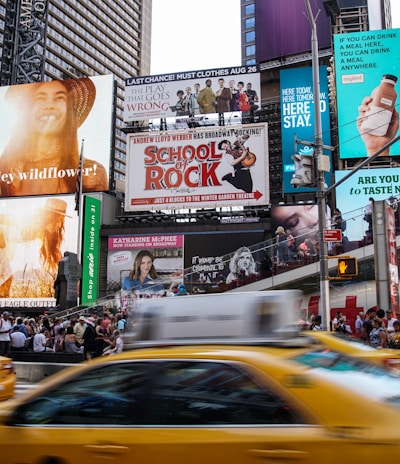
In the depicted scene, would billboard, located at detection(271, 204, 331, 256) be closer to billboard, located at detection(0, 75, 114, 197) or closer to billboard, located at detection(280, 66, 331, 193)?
billboard, located at detection(280, 66, 331, 193)

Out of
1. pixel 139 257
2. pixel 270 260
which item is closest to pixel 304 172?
pixel 270 260

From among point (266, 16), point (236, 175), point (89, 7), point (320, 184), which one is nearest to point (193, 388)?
point (320, 184)

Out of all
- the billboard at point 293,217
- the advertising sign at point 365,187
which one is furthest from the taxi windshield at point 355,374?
the advertising sign at point 365,187

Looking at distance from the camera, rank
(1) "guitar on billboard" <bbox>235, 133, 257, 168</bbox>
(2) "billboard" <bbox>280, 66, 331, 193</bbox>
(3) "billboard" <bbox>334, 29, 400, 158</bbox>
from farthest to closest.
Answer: (2) "billboard" <bbox>280, 66, 331, 193</bbox>, (1) "guitar on billboard" <bbox>235, 133, 257, 168</bbox>, (3) "billboard" <bbox>334, 29, 400, 158</bbox>

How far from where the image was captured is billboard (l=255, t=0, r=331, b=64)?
61344mm

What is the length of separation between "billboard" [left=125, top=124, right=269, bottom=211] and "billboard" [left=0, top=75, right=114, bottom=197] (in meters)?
3.40

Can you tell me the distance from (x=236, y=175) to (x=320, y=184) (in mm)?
25956

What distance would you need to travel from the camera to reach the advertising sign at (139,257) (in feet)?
134

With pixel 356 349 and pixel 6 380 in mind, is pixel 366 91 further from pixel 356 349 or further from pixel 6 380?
pixel 6 380

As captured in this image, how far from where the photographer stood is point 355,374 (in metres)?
3.53

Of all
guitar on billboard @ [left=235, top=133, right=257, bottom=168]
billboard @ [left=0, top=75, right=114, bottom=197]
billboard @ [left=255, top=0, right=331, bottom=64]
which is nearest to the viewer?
guitar on billboard @ [left=235, top=133, right=257, bottom=168]

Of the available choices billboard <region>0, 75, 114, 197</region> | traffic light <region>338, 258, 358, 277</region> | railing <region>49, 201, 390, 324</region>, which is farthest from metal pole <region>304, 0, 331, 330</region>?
billboard <region>0, 75, 114, 197</region>

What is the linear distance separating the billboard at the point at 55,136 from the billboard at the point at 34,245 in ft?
5.87

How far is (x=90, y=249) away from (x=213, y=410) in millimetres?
39694
